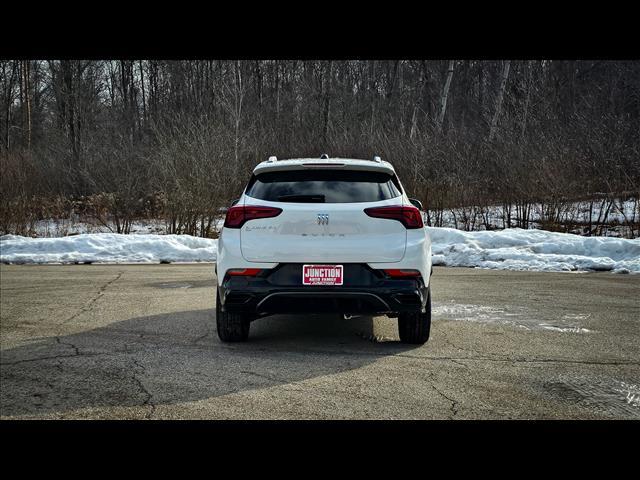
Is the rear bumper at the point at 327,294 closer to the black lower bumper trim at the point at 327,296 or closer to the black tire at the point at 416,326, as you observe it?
the black lower bumper trim at the point at 327,296

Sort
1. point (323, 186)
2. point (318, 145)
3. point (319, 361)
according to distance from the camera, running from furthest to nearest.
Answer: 1. point (318, 145)
2. point (323, 186)
3. point (319, 361)

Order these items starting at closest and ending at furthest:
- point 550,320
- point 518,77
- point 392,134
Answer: point 550,320, point 392,134, point 518,77

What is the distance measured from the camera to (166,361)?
6.04 metres

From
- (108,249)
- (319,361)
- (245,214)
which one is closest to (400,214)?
(245,214)

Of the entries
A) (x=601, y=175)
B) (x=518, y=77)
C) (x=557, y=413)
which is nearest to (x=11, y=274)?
(x=557, y=413)

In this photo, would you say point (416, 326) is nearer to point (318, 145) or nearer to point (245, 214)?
point (245, 214)

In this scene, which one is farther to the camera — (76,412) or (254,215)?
(254,215)

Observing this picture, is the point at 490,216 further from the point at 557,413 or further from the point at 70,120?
the point at 70,120

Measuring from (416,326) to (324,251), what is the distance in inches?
56.8

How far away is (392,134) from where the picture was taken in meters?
28.0

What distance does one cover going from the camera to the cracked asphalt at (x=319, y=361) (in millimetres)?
4625

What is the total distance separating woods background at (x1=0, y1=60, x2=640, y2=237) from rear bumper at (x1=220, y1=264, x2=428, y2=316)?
50.3 feet

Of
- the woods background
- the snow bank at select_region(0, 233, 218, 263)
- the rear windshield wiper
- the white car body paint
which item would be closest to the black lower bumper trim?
the white car body paint
